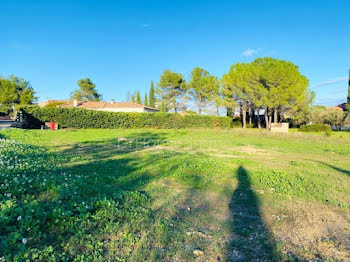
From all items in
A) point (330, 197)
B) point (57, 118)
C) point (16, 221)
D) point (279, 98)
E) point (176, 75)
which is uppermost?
point (176, 75)

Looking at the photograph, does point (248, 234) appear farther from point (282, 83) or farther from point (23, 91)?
point (23, 91)

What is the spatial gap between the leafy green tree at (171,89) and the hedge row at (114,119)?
14682 millimetres

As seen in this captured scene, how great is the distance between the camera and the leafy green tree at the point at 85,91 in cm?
5853

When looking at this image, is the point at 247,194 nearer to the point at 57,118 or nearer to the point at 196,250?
the point at 196,250

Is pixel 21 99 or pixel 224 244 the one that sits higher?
pixel 21 99

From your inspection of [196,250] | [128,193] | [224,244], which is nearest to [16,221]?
[128,193]

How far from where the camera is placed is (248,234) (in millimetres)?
2672

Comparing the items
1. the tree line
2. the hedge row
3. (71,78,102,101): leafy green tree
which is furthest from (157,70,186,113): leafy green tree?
(71,78,102,101): leafy green tree

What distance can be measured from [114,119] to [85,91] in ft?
130

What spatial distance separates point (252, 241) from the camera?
8.23 feet

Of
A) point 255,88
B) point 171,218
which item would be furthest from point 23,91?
point 171,218

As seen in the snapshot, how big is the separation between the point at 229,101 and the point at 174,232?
34.2m

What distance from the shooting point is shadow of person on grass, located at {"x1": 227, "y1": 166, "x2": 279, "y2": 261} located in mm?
2238

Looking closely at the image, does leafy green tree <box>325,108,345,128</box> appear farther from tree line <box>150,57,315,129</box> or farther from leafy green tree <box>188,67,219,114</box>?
leafy green tree <box>188,67,219,114</box>
